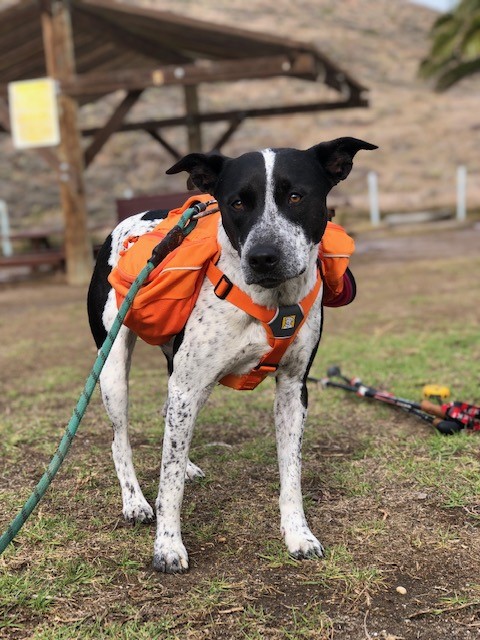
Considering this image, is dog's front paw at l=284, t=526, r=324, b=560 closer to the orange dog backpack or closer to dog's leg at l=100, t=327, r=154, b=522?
dog's leg at l=100, t=327, r=154, b=522

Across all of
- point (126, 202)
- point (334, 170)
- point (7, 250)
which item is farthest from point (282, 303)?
point (7, 250)

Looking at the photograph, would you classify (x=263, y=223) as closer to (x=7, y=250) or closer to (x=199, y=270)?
(x=199, y=270)

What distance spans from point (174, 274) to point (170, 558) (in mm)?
1038

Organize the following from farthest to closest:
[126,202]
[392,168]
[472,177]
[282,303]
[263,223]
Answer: [392,168]
[472,177]
[126,202]
[282,303]
[263,223]

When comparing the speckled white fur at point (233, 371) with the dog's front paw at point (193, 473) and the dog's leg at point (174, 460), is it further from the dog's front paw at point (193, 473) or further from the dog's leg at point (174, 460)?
the dog's front paw at point (193, 473)

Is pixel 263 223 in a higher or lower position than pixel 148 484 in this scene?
higher

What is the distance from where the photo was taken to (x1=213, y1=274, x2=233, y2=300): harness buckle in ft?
8.59

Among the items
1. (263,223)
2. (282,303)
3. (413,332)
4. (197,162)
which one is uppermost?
(197,162)

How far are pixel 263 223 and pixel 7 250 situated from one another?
46.2ft

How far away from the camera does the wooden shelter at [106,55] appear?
10047 mm

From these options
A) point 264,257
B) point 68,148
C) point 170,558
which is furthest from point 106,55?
point 170,558

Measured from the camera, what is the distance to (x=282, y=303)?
2.62 meters

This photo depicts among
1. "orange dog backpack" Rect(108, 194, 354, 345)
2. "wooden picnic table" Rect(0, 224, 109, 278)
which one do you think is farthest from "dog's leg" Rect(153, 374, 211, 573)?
"wooden picnic table" Rect(0, 224, 109, 278)

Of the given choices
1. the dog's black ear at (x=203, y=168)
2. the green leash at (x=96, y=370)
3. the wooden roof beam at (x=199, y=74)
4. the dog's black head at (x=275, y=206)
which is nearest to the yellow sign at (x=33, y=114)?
the wooden roof beam at (x=199, y=74)
